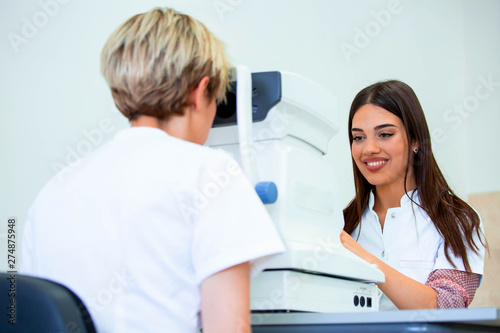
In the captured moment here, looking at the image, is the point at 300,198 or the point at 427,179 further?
the point at 427,179

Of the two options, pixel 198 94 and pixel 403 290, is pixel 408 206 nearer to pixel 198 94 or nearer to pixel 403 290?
pixel 403 290

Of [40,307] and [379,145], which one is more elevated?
[379,145]

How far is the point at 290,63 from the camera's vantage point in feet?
9.32

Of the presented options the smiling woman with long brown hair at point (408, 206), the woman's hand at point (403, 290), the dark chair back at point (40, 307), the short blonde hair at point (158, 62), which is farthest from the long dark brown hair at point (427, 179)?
the dark chair back at point (40, 307)

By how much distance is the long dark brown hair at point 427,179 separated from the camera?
188 cm

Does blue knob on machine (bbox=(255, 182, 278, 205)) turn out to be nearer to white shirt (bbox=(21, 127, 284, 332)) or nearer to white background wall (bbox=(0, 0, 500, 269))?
white shirt (bbox=(21, 127, 284, 332))

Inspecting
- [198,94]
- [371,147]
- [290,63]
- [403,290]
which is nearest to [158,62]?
[198,94]

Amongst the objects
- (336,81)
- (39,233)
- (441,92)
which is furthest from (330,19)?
(39,233)

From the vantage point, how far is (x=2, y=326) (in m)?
0.87

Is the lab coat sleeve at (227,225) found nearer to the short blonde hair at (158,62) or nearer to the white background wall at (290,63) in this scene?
the short blonde hair at (158,62)

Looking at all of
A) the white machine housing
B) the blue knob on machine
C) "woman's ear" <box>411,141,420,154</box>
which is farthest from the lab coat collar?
the blue knob on machine

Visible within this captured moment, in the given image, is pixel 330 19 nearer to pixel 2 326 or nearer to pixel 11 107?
pixel 11 107

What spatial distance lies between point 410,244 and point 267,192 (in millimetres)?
1072

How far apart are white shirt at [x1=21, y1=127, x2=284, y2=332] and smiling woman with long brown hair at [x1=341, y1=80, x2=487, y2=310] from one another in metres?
1.14
